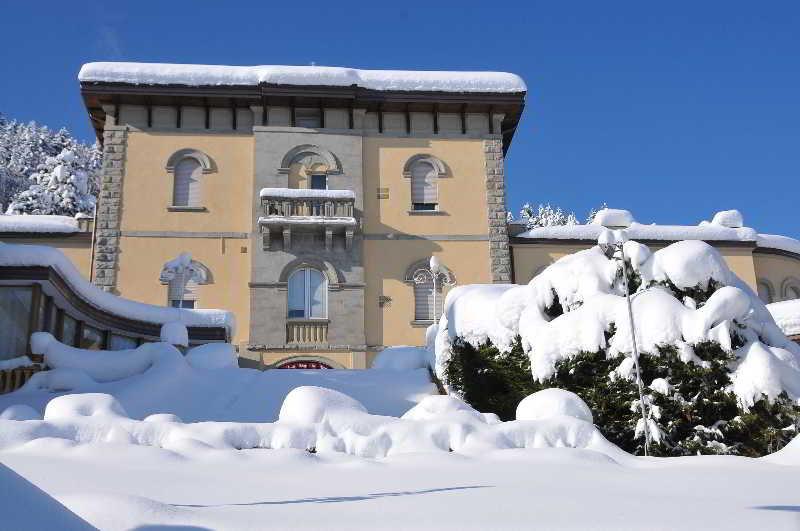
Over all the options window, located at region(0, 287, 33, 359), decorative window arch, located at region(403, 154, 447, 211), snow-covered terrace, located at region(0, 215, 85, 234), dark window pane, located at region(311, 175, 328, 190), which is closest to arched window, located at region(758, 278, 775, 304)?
decorative window arch, located at region(403, 154, 447, 211)

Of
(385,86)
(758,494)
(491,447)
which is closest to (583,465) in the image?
(491,447)

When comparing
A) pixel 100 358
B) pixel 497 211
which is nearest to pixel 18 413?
pixel 100 358

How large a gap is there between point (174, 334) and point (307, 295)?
678 cm

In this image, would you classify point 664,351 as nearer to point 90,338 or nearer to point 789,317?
point 789,317

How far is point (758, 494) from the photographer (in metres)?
5.15

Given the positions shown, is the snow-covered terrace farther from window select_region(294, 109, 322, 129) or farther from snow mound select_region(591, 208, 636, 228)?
snow mound select_region(591, 208, 636, 228)

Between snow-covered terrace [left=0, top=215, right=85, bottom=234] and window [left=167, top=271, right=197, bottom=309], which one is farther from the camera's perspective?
snow-covered terrace [left=0, top=215, right=85, bottom=234]

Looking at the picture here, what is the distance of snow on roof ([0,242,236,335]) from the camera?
1230 centimetres

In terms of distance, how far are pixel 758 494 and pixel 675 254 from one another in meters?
4.41

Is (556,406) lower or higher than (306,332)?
lower

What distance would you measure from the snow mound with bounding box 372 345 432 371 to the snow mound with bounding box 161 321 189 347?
463 cm

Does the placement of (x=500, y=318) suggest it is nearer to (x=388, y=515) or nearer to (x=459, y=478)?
(x=459, y=478)

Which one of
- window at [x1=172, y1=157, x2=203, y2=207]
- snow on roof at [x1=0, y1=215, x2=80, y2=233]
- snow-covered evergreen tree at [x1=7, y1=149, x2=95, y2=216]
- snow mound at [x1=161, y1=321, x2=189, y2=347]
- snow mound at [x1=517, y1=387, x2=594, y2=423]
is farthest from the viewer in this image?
snow-covered evergreen tree at [x1=7, y1=149, x2=95, y2=216]

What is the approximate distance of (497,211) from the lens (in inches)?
965
